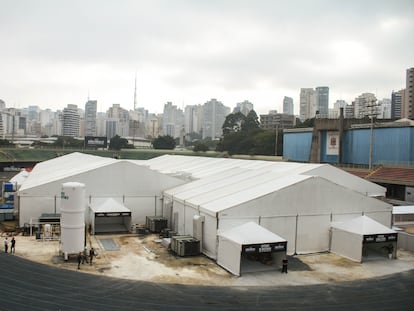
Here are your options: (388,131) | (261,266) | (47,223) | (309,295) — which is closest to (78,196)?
(47,223)

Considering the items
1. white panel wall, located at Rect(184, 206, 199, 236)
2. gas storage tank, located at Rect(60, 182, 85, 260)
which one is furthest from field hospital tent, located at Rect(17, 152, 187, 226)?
gas storage tank, located at Rect(60, 182, 85, 260)

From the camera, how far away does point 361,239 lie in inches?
1062

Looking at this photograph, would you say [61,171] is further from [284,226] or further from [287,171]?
[284,226]

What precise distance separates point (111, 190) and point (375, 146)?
42432mm

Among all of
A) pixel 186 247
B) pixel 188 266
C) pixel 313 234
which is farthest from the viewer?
pixel 313 234

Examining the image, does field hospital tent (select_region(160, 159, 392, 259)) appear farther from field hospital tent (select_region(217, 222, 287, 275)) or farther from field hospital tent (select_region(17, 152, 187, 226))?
field hospital tent (select_region(17, 152, 187, 226))

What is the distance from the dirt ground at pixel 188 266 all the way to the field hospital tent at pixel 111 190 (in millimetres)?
4739

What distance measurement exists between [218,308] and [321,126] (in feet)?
183

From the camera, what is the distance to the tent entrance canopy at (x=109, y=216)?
33406 millimetres

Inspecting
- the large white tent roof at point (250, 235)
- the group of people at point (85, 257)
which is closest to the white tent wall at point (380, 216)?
the large white tent roof at point (250, 235)

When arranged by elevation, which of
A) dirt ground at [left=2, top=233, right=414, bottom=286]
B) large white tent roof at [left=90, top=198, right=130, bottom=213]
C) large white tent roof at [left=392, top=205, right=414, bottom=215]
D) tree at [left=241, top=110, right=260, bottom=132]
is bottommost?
dirt ground at [left=2, top=233, right=414, bottom=286]

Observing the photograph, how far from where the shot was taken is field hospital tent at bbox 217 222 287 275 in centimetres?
2348

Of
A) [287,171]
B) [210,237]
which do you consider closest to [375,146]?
[287,171]

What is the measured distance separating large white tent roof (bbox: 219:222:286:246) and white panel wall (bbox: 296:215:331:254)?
13.7 feet
